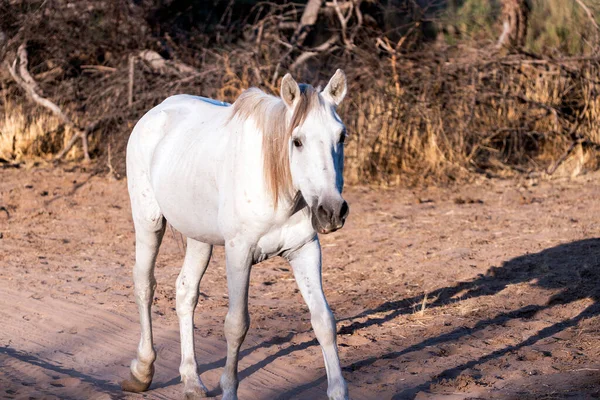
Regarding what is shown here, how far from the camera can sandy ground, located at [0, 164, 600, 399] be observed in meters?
4.46

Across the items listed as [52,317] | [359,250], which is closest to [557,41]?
[359,250]

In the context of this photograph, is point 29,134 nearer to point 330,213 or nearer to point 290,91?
point 290,91

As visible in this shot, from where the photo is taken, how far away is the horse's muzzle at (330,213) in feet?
11.0

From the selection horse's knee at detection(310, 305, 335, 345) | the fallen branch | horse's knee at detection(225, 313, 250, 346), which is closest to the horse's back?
horse's knee at detection(225, 313, 250, 346)

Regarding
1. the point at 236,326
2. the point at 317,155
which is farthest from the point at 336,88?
the point at 236,326

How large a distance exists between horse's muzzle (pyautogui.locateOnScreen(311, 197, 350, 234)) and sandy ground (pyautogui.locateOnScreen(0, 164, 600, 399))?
128 cm

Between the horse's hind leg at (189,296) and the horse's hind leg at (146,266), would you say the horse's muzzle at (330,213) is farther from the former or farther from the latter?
the horse's hind leg at (146,266)

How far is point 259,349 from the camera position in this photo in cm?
506

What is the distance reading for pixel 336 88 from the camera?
3.79 m

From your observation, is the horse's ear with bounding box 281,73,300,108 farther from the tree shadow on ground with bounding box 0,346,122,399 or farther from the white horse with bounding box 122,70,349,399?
the tree shadow on ground with bounding box 0,346,122,399

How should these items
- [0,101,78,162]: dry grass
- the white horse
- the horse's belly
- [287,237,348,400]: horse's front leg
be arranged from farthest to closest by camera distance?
[0,101,78,162]: dry grass, the horse's belly, [287,237,348,400]: horse's front leg, the white horse

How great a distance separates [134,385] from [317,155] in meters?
1.81

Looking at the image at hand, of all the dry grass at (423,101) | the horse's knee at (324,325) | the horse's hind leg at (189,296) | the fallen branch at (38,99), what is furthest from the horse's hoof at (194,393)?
the fallen branch at (38,99)

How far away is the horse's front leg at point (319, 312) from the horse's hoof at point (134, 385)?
1.17 m
